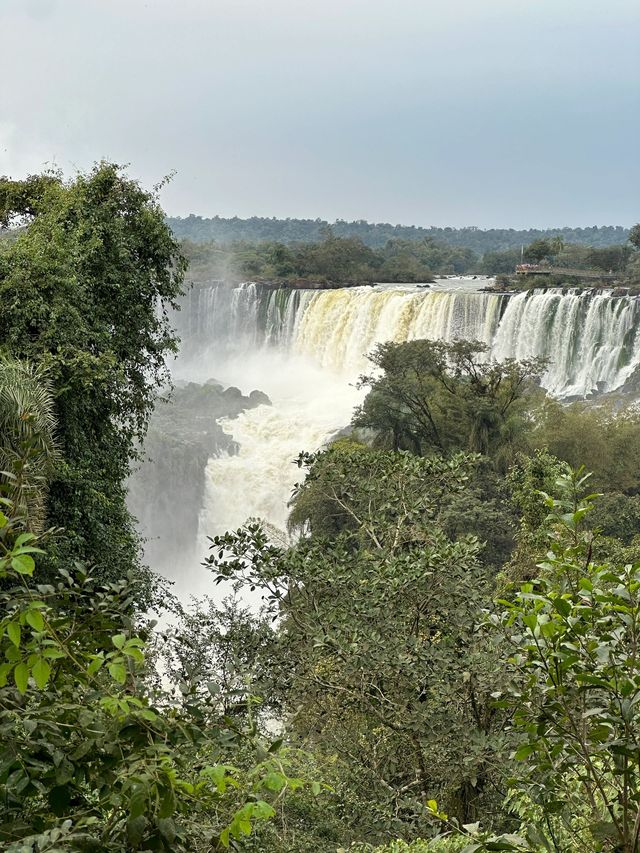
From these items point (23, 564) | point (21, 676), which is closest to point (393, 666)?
point (21, 676)

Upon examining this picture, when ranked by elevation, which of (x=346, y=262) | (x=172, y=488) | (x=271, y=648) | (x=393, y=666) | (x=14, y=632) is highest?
(x=346, y=262)

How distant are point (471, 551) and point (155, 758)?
3.97 meters

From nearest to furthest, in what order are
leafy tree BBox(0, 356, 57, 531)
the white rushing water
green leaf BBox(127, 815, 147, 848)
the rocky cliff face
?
green leaf BBox(127, 815, 147, 848) < leafy tree BBox(0, 356, 57, 531) < the rocky cliff face < the white rushing water

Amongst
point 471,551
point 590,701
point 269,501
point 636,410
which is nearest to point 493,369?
point 636,410

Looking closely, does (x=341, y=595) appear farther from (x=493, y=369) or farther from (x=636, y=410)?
(x=636, y=410)

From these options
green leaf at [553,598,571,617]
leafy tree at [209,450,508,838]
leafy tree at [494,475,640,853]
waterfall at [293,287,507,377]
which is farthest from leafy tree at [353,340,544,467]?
green leaf at [553,598,571,617]

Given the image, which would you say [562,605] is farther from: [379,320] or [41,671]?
[379,320]

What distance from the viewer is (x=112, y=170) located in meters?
9.97

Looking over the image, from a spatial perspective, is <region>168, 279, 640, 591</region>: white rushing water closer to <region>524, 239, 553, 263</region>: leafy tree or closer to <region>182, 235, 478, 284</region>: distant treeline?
<region>182, 235, 478, 284</region>: distant treeline

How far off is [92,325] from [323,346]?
21.6 m

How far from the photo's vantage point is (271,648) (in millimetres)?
A: 5699

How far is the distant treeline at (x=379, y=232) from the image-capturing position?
88188 mm

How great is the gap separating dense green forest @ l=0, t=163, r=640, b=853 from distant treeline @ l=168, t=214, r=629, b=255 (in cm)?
7569

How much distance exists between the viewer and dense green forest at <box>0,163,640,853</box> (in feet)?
6.25
